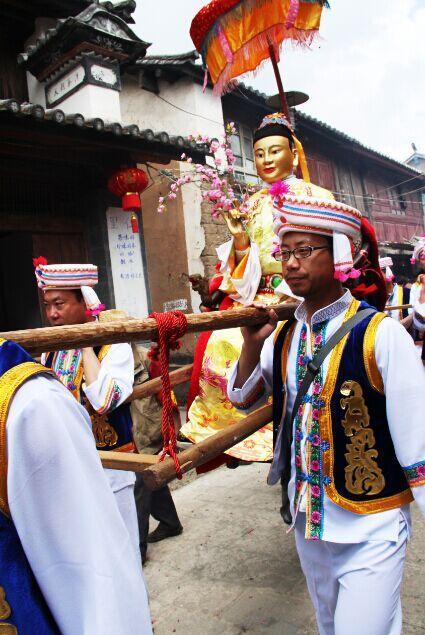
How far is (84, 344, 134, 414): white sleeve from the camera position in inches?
103

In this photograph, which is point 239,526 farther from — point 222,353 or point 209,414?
point 222,353

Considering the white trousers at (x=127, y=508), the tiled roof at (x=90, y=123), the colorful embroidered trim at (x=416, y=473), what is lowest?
the white trousers at (x=127, y=508)

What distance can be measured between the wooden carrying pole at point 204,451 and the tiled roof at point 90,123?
3.87 m

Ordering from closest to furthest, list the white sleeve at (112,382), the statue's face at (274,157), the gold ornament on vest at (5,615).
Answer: the gold ornament on vest at (5,615) → the white sleeve at (112,382) → the statue's face at (274,157)

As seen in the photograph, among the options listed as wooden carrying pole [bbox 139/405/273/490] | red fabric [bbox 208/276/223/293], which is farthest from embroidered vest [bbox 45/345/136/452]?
red fabric [bbox 208/276/223/293]

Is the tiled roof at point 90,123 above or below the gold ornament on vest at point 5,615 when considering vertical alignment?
above

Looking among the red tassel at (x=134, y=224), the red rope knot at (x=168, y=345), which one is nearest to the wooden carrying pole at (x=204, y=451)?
the red rope knot at (x=168, y=345)

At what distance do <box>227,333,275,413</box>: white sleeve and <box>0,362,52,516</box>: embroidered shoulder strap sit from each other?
1.40 m

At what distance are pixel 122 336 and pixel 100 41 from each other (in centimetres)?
643

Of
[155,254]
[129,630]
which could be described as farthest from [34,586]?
[155,254]

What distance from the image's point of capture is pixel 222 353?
340 cm

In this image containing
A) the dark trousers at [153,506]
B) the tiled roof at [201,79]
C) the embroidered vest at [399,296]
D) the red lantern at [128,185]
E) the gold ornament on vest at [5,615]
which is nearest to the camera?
the gold ornament on vest at [5,615]

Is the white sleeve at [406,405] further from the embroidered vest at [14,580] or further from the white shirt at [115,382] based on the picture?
the white shirt at [115,382]

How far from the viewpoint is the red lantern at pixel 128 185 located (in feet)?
20.9
